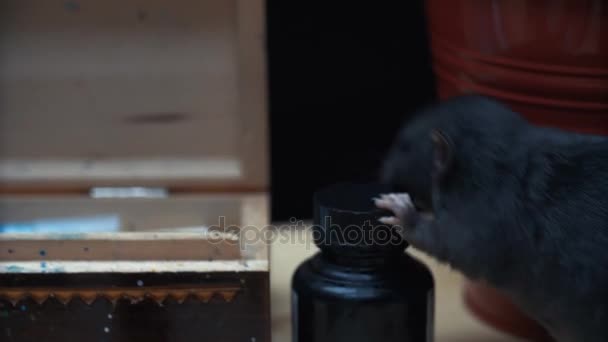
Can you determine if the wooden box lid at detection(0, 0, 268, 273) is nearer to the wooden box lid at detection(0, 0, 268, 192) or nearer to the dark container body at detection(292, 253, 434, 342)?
the wooden box lid at detection(0, 0, 268, 192)

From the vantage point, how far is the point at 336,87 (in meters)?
1.48

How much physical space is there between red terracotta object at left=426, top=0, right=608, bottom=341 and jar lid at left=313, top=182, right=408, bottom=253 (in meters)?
0.27

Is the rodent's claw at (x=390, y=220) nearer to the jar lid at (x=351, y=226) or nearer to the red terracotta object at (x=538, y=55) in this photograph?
the jar lid at (x=351, y=226)

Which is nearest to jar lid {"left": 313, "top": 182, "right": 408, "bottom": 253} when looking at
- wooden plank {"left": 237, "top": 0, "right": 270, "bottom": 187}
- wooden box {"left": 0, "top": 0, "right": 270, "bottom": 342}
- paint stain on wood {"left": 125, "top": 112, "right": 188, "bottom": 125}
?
wooden box {"left": 0, "top": 0, "right": 270, "bottom": 342}

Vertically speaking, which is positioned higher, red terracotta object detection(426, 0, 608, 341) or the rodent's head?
red terracotta object detection(426, 0, 608, 341)

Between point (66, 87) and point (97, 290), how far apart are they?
0.40 m

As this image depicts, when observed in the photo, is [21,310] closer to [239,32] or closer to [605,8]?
[239,32]

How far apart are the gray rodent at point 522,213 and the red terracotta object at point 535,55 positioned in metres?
0.08

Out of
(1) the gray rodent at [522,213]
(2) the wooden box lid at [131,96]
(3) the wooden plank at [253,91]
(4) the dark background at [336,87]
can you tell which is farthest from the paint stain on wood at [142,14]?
(1) the gray rodent at [522,213]

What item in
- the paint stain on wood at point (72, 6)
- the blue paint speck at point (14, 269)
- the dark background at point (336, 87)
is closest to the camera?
the blue paint speck at point (14, 269)

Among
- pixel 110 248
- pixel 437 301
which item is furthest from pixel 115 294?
pixel 437 301

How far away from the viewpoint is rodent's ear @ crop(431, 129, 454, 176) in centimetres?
95

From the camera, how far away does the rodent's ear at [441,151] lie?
3.13 feet

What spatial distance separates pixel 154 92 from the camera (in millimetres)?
1181
